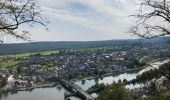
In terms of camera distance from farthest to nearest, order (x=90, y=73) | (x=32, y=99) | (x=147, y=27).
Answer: (x=90, y=73) → (x=32, y=99) → (x=147, y=27)

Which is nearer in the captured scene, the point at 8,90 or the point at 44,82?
the point at 8,90

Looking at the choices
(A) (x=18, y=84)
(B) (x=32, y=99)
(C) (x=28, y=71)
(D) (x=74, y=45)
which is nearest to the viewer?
(B) (x=32, y=99)

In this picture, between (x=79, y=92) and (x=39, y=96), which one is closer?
(x=39, y=96)

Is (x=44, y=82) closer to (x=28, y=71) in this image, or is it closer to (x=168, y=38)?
(x=28, y=71)

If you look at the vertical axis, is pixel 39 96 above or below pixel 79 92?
A: below

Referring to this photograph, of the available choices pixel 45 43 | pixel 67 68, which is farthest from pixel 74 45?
pixel 67 68

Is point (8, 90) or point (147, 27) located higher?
point (147, 27)

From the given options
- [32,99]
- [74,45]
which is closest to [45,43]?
[74,45]

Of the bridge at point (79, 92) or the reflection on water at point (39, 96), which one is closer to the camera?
the bridge at point (79, 92)

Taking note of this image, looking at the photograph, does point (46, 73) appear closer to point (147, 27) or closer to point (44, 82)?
point (44, 82)

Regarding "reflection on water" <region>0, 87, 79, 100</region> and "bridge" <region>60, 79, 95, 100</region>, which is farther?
"reflection on water" <region>0, 87, 79, 100</region>
